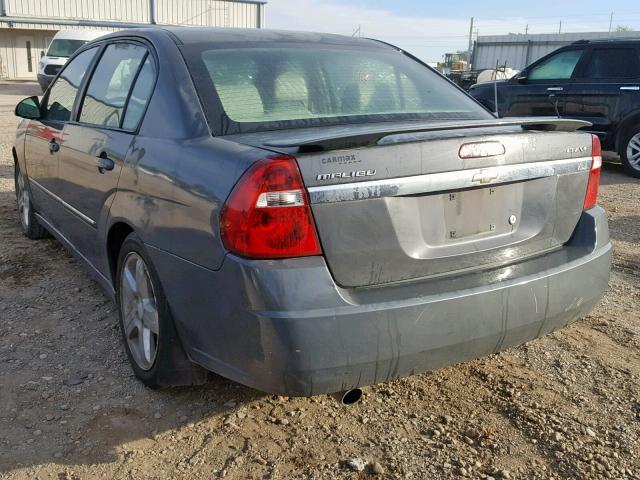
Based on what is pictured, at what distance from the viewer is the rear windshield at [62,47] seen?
21750 mm

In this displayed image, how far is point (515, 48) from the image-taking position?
3266cm

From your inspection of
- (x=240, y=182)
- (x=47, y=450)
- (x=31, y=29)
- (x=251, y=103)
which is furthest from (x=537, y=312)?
(x=31, y=29)

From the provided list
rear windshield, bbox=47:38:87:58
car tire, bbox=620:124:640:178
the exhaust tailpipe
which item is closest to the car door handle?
the exhaust tailpipe

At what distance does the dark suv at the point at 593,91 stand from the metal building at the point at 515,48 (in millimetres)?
22648

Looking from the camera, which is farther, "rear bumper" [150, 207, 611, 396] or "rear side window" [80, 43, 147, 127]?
"rear side window" [80, 43, 147, 127]

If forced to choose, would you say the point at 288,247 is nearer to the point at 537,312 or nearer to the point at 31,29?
the point at 537,312

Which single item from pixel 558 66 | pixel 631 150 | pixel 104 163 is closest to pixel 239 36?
pixel 104 163

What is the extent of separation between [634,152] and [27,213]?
781cm

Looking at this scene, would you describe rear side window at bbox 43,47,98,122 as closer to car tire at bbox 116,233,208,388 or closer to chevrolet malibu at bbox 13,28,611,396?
chevrolet malibu at bbox 13,28,611,396

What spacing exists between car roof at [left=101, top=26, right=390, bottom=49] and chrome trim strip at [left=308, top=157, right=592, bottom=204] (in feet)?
4.34

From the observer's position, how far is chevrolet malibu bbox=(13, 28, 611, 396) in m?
2.27

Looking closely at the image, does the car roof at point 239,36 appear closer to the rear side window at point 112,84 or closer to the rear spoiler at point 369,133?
the rear side window at point 112,84

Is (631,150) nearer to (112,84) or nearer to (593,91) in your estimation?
(593,91)

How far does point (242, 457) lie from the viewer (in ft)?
8.55
